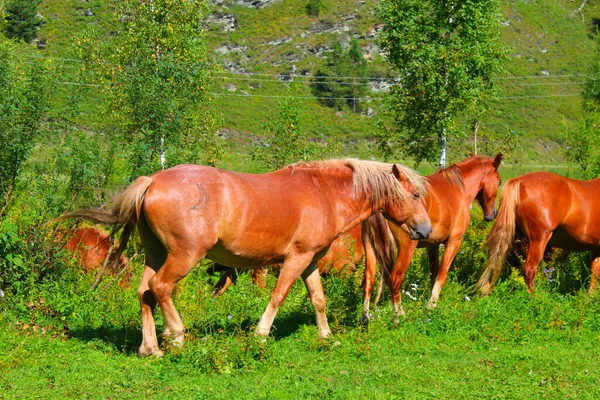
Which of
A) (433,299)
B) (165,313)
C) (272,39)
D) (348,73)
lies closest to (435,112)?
(433,299)

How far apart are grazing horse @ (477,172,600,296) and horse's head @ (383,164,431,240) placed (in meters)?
2.68

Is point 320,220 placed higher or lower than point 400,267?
higher

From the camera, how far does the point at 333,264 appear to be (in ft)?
35.8

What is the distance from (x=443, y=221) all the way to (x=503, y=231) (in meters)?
1.44

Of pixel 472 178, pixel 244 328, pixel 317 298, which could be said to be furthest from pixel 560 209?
pixel 244 328

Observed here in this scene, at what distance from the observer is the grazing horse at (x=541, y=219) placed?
417 inches

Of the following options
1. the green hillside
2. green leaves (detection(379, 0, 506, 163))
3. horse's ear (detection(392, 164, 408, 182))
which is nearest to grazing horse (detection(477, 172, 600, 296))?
horse's ear (detection(392, 164, 408, 182))

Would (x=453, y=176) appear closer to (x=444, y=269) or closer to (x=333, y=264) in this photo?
(x=444, y=269)

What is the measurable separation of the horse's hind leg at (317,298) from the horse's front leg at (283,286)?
A: 434mm

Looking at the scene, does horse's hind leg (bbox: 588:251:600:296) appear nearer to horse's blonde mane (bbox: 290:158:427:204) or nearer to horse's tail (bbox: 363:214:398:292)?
horse's tail (bbox: 363:214:398:292)

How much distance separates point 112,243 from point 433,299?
4603 mm

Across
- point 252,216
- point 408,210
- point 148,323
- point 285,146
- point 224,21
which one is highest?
point 252,216

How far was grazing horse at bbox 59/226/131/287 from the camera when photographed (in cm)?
994

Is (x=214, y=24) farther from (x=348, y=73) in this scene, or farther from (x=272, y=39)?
(x=348, y=73)
